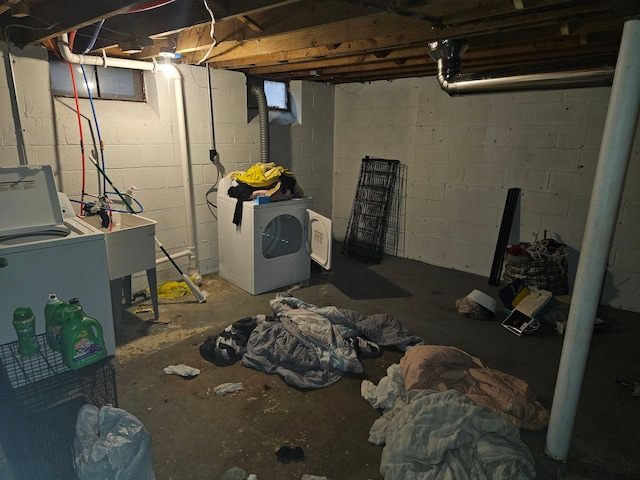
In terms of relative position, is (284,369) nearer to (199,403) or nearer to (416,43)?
(199,403)

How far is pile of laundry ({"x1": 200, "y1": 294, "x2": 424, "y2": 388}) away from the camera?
2.55m

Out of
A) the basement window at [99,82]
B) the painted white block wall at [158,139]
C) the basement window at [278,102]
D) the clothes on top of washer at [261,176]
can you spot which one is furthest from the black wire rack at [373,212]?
the basement window at [99,82]

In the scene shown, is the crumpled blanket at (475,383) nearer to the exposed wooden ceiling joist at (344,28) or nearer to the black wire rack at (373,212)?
the exposed wooden ceiling joist at (344,28)

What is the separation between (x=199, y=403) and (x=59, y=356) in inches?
30.3

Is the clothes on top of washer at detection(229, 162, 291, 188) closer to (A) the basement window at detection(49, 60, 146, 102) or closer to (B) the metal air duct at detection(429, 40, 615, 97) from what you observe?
(A) the basement window at detection(49, 60, 146, 102)

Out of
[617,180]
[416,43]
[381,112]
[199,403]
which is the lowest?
[199,403]

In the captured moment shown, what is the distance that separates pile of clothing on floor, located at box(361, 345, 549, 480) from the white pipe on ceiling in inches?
94.4

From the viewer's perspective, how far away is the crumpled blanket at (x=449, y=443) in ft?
5.57

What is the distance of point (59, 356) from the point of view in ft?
6.10

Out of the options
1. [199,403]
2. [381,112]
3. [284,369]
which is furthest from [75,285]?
[381,112]

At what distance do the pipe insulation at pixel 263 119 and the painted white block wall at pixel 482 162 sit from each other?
4.36ft

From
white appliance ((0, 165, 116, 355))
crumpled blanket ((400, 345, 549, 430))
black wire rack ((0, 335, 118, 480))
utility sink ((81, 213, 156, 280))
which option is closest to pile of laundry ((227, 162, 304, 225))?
utility sink ((81, 213, 156, 280))

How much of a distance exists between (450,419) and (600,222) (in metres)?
1.05

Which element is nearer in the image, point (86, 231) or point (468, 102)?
point (86, 231)
